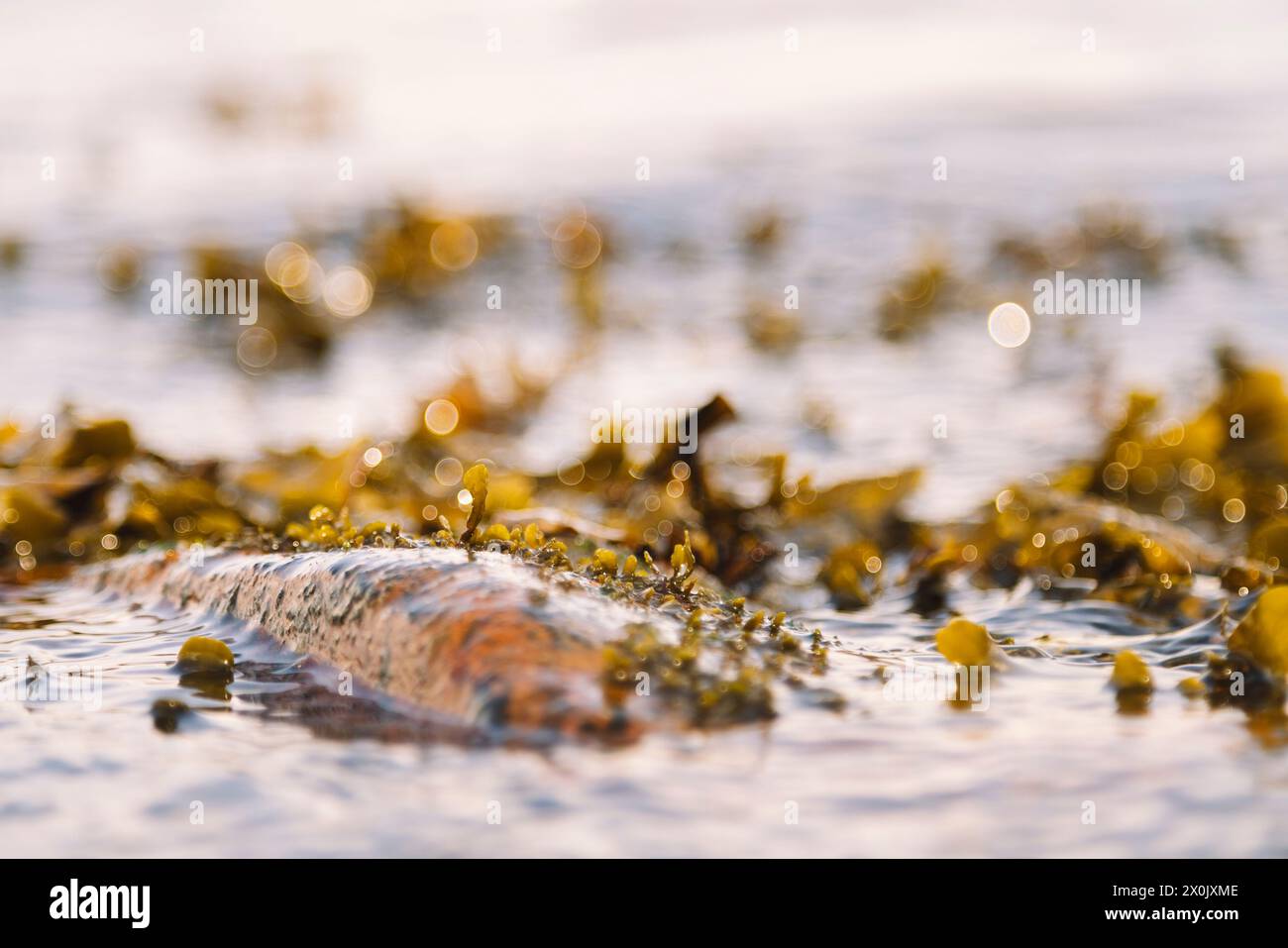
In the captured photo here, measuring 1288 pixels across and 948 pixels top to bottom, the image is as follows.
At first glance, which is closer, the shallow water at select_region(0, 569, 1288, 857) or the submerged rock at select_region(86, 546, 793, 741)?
the shallow water at select_region(0, 569, 1288, 857)

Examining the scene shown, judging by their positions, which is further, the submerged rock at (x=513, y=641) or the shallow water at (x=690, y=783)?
the submerged rock at (x=513, y=641)

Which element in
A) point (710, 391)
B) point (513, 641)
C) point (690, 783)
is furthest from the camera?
point (710, 391)

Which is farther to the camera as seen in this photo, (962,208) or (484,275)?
(962,208)

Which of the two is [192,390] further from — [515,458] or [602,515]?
[602,515]

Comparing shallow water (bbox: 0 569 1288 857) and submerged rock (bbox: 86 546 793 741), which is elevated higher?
submerged rock (bbox: 86 546 793 741)

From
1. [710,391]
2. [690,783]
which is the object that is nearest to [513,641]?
[690,783]

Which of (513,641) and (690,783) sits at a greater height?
(513,641)

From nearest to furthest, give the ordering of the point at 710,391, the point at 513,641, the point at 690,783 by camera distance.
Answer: the point at 690,783
the point at 513,641
the point at 710,391

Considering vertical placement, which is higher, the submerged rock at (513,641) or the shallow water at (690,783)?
the submerged rock at (513,641)

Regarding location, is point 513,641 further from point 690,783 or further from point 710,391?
point 710,391
